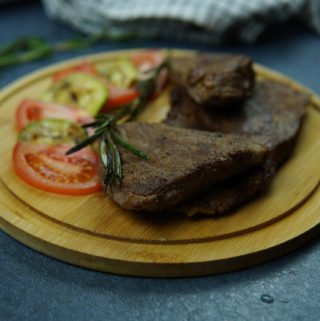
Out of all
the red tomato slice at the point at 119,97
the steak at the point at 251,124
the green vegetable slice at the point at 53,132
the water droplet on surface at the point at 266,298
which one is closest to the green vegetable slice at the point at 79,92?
the red tomato slice at the point at 119,97

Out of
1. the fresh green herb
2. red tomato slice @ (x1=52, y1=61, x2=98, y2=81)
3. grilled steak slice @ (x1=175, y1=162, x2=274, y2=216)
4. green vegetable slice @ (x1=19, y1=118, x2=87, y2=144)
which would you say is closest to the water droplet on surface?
grilled steak slice @ (x1=175, y1=162, x2=274, y2=216)

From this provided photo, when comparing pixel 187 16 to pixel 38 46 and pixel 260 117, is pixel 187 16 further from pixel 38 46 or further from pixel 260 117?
pixel 260 117

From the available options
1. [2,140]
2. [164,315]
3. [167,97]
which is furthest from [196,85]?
[164,315]

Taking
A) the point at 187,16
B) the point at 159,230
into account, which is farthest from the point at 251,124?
the point at 187,16

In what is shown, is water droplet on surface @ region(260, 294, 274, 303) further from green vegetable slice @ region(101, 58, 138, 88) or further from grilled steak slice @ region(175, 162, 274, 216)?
green vegetable slice @ region(101, 58, 138, 88)

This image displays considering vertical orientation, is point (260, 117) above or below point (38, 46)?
above
